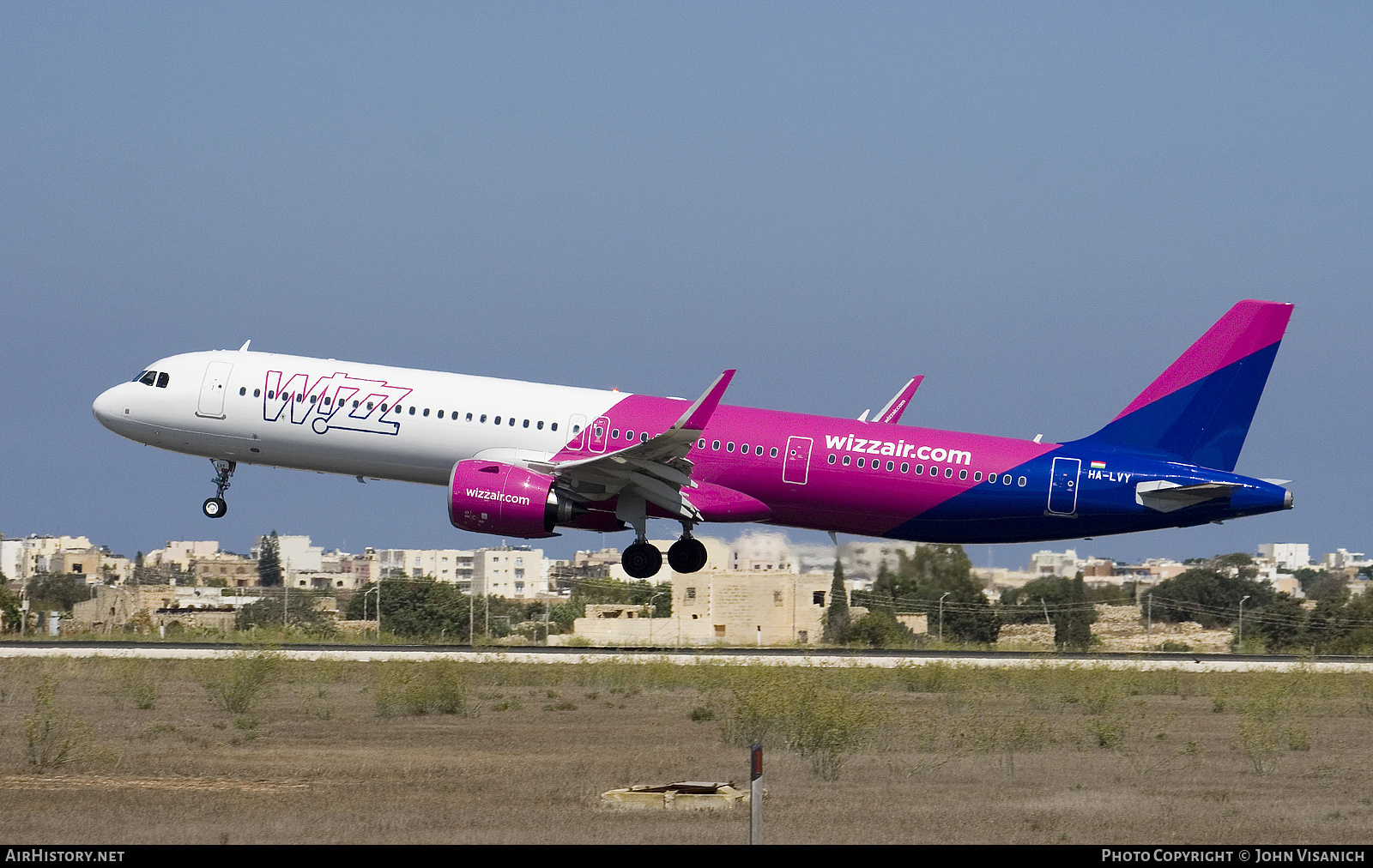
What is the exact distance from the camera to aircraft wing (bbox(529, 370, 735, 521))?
35.8 meters

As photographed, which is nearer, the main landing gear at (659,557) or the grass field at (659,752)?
the grass field at (659,752)

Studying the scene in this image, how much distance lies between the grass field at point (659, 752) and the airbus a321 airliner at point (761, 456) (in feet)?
13.6

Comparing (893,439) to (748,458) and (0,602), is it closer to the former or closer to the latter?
(748,458)

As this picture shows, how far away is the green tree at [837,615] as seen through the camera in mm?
57844

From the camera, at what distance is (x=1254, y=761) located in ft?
86.5

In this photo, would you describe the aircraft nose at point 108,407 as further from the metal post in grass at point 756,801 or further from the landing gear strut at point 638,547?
the metal post in grass at point 756,801

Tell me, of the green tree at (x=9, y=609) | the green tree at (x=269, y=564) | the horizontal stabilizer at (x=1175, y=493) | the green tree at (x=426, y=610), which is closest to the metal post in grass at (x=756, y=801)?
the horizontal stabilizer at (x=1175, y=493)

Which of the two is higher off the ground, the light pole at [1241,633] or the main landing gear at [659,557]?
the main landing gear at [659,557]

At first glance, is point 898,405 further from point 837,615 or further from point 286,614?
point 286,614

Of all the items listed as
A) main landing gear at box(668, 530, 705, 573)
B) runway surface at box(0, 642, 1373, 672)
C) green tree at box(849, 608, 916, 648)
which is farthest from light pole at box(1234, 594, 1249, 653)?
main landing gear at box(668, 530, 705, 573)

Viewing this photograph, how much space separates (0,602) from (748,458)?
44.1 metres

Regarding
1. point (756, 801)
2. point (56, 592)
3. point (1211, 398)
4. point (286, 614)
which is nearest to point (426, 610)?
point (286, 614)

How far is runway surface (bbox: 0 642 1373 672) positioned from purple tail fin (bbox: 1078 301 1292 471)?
7001 millimetres
